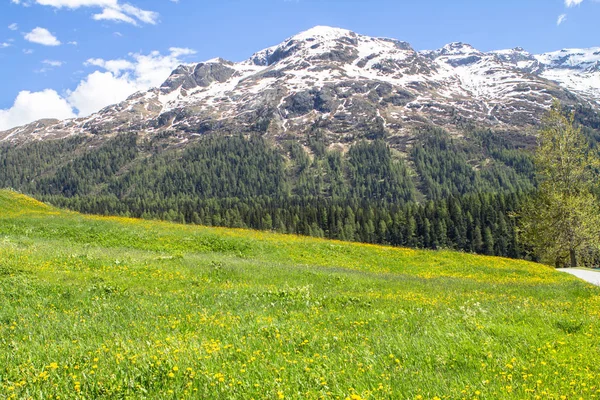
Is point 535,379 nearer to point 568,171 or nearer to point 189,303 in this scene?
point 189,303

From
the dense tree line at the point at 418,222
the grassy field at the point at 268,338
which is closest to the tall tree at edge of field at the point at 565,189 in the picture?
the grassy field at the point at 268,338

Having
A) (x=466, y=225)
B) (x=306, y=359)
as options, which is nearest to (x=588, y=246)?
(x=306, y=359)

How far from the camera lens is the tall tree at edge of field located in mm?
34312

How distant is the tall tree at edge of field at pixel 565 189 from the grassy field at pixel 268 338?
74.5 ft

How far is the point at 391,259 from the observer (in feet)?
97.3

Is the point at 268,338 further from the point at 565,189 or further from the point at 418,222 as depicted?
the point at 418,222

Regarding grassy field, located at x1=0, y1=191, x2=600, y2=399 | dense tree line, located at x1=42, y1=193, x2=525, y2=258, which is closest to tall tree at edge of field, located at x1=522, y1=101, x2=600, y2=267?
grassy field, located at x1=0, y1=191, x2=600, y2=399

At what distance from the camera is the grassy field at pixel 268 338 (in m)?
5.76

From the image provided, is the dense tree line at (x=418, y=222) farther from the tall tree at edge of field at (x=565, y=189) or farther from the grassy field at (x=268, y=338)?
the grassy field at (x=268, y=338)

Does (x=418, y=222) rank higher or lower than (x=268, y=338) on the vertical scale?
lower

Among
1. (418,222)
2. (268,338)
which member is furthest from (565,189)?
(418,222)

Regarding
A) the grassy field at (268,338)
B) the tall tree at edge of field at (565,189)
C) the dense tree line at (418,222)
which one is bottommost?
the dense tree line at (418,222)

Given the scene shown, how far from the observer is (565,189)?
116ft

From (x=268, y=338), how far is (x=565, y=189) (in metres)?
37.5
